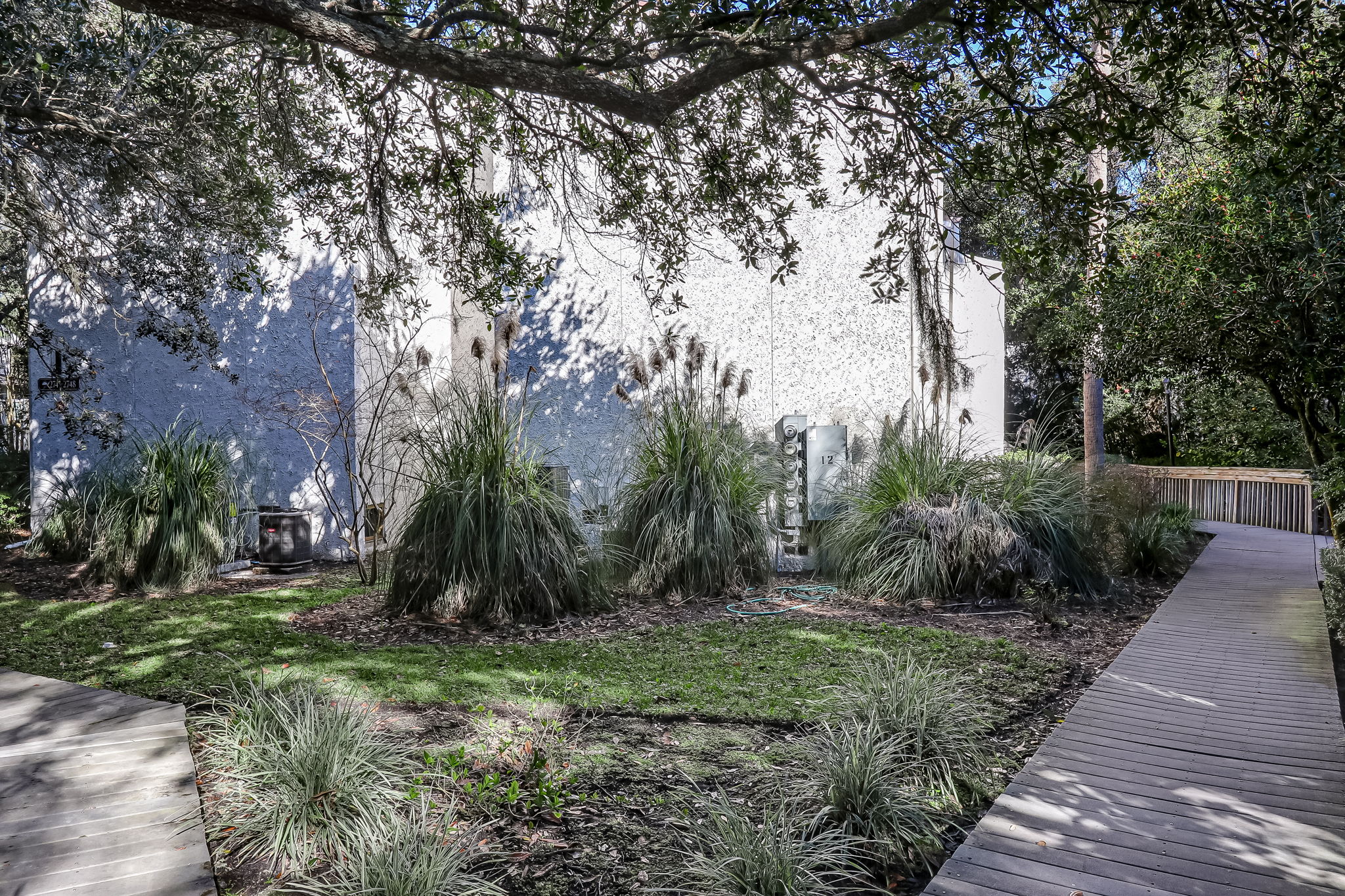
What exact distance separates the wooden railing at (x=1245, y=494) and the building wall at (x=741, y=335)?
3691 millimetres

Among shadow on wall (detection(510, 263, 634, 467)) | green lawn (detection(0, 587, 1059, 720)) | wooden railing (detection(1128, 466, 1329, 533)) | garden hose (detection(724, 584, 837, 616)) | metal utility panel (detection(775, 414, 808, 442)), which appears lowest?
green lawn (detection(0, 587, 1059, 720))

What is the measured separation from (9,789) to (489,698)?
1.76 meters

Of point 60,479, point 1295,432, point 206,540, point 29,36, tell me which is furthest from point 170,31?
point 1295,432

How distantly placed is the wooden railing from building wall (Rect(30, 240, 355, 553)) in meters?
9.29

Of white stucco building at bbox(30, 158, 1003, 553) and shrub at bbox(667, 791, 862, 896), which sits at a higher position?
white stucco building at bbox(30, 158, 1003, 553)

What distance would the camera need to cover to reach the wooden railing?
11383 millimetres

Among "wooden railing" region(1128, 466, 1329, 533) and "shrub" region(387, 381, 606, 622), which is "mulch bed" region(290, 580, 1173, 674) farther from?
"wooden railing" region(1128, 466, 1329, 533)

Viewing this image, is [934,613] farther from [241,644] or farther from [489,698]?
[241,644]

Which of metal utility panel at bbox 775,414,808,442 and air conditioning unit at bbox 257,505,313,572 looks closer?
air conditioning unit at bbox 257,505,313,572

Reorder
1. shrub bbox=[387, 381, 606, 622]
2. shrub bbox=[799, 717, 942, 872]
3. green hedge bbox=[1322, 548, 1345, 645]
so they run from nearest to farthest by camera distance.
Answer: shrub bbox=[799, 717, 942, 872]
green hedge bbox=[1322, 548, 1345, 645]
shrub bbox=[387, 381, 606, 622]

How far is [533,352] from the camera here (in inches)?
333

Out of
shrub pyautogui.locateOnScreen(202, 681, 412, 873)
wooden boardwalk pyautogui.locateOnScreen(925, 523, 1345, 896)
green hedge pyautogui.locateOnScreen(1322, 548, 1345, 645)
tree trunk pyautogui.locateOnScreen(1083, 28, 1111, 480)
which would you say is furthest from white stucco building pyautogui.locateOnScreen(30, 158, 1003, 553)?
shrub pyautogui.locateOnScreen(202, 681, 412, 873)

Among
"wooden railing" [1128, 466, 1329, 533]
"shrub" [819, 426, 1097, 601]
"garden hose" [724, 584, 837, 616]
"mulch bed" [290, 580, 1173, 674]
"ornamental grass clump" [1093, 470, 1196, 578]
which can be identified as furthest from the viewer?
"wooden railing" [1128, 466, 1329, 533]

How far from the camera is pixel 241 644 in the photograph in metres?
4.77
